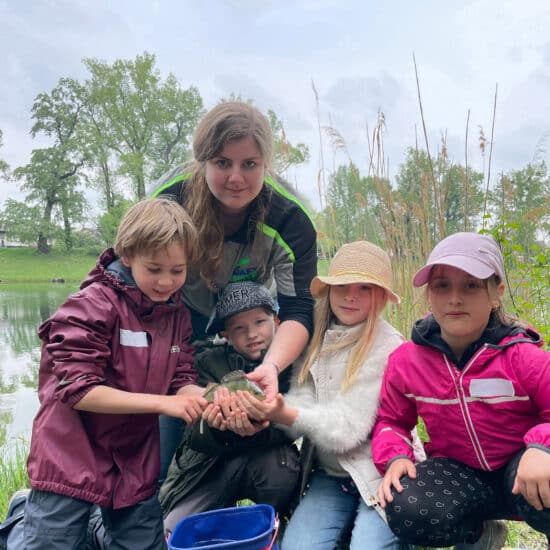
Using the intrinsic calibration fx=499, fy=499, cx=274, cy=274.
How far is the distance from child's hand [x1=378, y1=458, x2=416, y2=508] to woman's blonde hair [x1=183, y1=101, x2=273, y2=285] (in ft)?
3.65

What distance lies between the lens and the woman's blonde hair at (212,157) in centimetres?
202

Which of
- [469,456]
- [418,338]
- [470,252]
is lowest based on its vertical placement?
[469,456]

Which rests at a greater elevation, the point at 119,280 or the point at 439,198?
the point at 439,198

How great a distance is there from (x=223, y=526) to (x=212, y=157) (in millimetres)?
1412

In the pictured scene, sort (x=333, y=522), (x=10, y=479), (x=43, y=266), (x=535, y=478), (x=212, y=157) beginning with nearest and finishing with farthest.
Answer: (x=535, y=478) → (x=333, y=522) → (x=212, y=157) → (x=10, y=479) → (x=43, y=266)

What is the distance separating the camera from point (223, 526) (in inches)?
70.5

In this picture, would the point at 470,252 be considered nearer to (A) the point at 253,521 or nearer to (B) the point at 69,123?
(A) the point at 253,521

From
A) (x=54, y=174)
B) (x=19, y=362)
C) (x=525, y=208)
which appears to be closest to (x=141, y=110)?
(x=54, y=174)

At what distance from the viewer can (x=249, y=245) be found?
233 centimetres

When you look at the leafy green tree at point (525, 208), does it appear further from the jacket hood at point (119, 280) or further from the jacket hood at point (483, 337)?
the jacket hood at point (119, 280)

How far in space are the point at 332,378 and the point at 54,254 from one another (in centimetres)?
2942

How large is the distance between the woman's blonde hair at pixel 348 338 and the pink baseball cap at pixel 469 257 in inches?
13.0

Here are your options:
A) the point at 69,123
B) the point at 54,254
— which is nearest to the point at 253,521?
the point at 54,254

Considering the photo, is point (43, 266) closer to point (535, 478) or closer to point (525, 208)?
point (525, 208)
